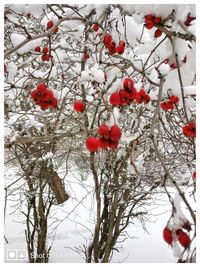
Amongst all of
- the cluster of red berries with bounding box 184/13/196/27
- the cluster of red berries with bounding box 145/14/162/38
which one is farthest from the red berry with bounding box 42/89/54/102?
the cluster of red berries with bounding box 184/13/196/27

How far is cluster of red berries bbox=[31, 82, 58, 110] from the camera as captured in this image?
140 cm

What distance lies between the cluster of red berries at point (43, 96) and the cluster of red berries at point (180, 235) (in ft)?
2.69

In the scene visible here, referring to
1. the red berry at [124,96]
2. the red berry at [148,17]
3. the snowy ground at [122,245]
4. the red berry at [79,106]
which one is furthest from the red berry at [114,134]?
the snowy ground at [122,245]

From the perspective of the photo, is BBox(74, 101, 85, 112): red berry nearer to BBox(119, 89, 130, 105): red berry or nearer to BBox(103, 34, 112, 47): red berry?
BBox(103, 34, 112, 47): red berry

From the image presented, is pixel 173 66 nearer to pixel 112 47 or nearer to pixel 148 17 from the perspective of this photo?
pixel 148 17

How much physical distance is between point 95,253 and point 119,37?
7.46ft

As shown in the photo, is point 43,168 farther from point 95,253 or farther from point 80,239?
point 80,239

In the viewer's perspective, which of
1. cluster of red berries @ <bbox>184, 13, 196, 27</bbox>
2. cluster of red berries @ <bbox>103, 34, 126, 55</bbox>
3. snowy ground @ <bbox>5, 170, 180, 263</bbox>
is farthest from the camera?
snowy ground @ <bbox>5, 170, 180, 263</bbox>

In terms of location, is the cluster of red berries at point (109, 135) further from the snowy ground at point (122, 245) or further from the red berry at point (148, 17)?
the snowy ground at point (122, 245)

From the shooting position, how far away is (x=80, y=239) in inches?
210

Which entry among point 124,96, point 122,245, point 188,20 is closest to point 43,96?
point 124,96

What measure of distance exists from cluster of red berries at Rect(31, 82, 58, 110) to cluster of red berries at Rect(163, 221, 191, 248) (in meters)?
0.82

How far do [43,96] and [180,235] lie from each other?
0.87m
